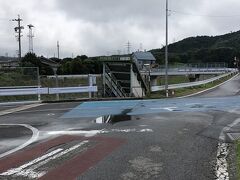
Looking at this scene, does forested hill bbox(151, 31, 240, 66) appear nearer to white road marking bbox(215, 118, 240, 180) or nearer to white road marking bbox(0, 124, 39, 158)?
white road marking bbox(0, 124, 39, 158)

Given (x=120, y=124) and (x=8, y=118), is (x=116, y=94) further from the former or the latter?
(x=120, y=124)

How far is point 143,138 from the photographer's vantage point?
442 inches

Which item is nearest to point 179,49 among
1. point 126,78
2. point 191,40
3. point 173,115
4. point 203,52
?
point 191,40

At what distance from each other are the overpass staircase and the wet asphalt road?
44.0 ft

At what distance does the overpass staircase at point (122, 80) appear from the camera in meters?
32.3

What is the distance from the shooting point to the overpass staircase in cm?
3228

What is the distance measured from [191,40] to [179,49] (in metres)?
7.17

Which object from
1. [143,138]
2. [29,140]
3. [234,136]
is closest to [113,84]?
[234,136]

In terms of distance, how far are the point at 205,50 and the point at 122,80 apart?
127 m

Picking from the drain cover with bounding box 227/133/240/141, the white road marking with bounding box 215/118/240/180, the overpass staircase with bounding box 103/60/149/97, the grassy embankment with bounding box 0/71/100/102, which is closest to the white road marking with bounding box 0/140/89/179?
the white road marking with bounding box 215/118/240/180

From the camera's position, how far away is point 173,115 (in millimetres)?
16875

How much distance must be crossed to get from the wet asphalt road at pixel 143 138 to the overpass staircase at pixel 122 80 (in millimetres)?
13410

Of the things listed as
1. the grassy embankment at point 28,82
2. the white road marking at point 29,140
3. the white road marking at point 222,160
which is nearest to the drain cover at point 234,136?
the white road marking at point 222,160

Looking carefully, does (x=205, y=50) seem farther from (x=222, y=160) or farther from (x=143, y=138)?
(x=222, y=160)
